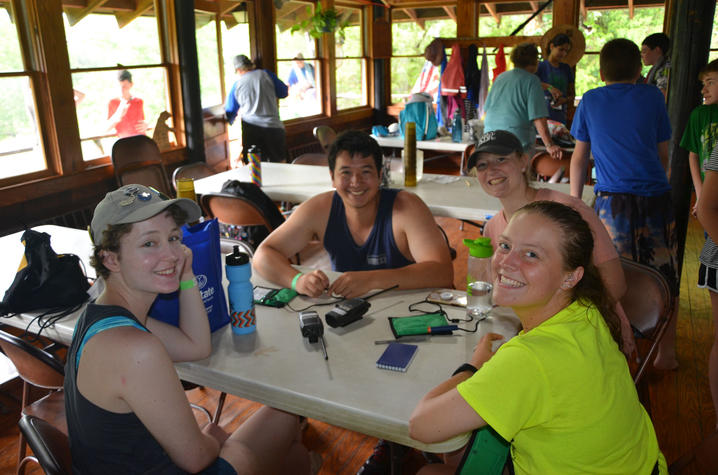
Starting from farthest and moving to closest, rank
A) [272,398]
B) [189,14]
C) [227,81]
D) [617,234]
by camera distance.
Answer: [227,81], [189,14], [617,234], [272,398]

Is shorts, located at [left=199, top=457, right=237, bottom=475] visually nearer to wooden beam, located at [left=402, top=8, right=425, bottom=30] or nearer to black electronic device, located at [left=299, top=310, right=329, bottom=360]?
black electronic device, located at [left=299, top=310, right=329, bottom=360]

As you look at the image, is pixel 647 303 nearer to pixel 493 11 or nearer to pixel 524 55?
pixel 524 55

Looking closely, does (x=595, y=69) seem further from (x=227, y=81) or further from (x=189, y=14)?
(x=189, y=14)

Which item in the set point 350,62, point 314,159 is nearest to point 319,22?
point 350,62

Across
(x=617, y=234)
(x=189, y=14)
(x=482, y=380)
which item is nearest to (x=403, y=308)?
(x=482, y=380)

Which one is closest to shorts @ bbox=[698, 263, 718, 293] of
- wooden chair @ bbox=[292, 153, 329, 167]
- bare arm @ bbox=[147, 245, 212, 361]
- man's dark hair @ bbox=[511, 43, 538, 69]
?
bare arm @ bbox=[147, 245, 212, 361]

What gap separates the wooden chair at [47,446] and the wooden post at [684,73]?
136 inches

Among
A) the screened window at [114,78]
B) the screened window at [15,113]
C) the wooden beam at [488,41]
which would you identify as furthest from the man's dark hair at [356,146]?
the wooden beam at [488,41]

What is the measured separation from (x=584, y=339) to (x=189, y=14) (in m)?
5.05

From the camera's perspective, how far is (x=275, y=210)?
2852mm

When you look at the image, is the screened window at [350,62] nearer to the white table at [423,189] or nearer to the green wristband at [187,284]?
the white table at [423,189]

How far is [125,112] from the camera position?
4.83 metres

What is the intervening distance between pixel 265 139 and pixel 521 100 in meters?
2.93

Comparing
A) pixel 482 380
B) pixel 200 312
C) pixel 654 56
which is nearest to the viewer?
pixel 482 380
